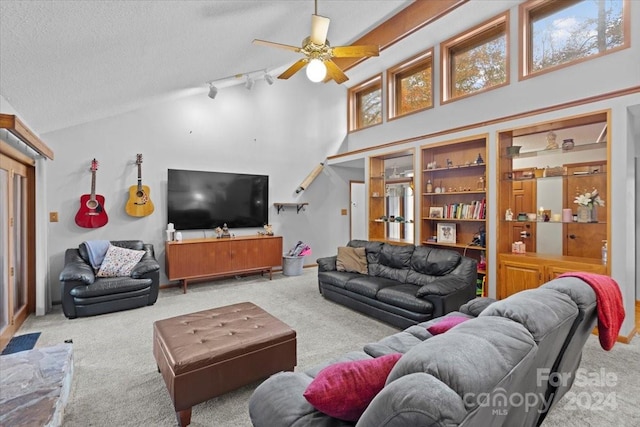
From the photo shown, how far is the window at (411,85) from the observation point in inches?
210

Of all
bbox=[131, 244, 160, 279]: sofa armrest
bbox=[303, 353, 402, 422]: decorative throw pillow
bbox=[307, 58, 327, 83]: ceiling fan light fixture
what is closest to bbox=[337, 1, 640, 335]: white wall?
bbox=[307, 58, 327, 83]: ceiling fan light fixture

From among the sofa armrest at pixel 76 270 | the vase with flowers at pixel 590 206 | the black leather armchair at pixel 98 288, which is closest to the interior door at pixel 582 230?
the vase with flowers at pixel 590 206

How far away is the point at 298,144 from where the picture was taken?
267 inches

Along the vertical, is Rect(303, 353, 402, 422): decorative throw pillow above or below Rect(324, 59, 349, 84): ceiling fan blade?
below

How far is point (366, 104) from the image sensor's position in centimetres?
681

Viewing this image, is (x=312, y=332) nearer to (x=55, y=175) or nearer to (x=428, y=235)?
(x=428, y=235)

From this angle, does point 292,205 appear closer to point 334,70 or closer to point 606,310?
point 334,70

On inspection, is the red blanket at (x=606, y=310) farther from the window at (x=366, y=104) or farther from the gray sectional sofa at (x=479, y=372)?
the window at (x=366, y=104)

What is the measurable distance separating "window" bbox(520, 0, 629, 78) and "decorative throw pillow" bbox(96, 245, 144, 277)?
5.71 meters

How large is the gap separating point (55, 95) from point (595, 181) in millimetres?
6228

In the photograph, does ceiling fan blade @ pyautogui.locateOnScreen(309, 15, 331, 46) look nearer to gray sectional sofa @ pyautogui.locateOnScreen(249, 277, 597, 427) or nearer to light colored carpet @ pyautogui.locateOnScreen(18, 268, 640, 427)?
gray sectional sofa @ pyautogui.locateOnScreen(249, 277, 597, 427)

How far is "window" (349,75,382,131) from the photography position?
641cm

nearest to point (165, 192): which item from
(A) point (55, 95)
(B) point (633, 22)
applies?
(A) point (55, 95)

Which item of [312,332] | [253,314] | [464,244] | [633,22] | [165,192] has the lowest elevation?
[312,332]
